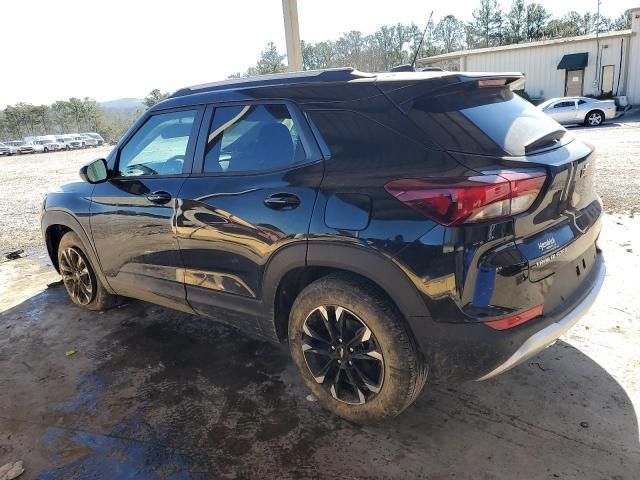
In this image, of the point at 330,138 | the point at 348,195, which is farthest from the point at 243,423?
the point at 330,138

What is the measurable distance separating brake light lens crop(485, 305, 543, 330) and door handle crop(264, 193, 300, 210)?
1117 mm

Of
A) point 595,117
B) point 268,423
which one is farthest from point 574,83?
point 268,423

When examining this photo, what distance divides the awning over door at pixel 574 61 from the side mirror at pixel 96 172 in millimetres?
30758

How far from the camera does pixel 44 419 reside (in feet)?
9.94

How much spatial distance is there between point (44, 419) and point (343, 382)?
1.88 meters

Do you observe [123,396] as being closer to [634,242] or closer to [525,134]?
[525,134]

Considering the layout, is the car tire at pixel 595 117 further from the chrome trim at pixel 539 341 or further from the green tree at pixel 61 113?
the green tree at pixel 61 113

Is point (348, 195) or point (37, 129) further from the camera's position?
point (37, 129)

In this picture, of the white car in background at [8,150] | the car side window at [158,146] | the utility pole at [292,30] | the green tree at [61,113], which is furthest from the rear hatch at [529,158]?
the green tree at [61,113]

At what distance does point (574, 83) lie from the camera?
29.3 metres

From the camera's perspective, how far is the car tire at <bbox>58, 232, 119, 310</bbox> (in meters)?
4.34

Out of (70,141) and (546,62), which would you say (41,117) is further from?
(546,62)

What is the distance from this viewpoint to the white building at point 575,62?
89.8ft

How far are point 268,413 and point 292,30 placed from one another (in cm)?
616
